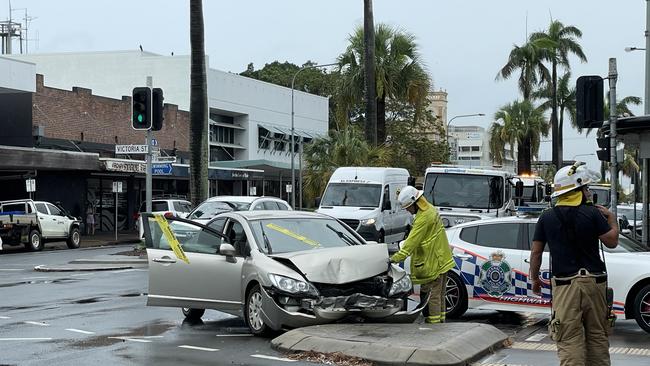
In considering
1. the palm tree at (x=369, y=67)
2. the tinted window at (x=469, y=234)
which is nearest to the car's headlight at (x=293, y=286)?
the tinted window at (x=469, y=234)

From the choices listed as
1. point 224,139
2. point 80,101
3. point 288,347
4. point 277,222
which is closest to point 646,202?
point 277,222

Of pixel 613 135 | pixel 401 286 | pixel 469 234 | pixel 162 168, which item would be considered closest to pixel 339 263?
pixel 401 286

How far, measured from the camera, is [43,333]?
11898 millimetres

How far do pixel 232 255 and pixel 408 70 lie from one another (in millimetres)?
28342

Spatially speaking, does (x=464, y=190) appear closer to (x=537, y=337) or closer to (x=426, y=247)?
(x=537, y=337)

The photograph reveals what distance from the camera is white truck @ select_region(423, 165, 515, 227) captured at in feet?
83.3

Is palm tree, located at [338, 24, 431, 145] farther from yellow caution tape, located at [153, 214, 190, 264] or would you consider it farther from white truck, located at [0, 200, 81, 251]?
yellow caution tape, located at [153, 214, 190, 264]

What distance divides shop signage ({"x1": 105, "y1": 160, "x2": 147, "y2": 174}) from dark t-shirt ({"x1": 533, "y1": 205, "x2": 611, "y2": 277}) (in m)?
38.6

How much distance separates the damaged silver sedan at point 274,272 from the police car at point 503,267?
45.6 inches

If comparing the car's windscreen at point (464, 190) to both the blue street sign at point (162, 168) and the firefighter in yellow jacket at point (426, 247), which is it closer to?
the blue street sign at point (162, 168)

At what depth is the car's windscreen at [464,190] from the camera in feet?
83.4

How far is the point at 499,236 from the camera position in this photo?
42.6 ft

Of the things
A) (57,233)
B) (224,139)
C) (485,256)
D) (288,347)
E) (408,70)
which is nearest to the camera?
(288,347)

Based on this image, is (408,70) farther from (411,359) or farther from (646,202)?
(411,359)
